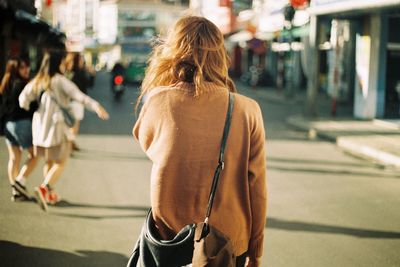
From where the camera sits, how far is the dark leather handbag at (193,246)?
6.92ft

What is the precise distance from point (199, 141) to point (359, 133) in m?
11.9

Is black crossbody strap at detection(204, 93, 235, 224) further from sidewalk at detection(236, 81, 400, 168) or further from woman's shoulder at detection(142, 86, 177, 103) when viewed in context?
sidewalk at detection(236, 81, 400, 168)

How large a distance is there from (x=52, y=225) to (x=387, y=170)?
5.83 meters

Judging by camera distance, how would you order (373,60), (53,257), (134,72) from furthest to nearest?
1. (134,72)
2. (373,60)
3. (53,257)

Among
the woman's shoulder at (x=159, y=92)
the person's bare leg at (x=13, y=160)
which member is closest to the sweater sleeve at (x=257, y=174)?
the woman's shoulder at (x=159, y=92)

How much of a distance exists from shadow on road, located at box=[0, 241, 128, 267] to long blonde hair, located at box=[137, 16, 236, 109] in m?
2.70

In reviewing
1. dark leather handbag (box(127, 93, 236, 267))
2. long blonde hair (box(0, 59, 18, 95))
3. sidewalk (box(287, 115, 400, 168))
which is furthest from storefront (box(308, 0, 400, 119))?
dark leather handbag (box(127, 93, 236, 267))

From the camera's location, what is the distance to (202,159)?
2.31 m

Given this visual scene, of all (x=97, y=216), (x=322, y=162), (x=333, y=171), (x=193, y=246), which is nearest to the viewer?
(x=193, y=246)

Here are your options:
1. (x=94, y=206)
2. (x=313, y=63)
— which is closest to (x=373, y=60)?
(x=313, y=63)

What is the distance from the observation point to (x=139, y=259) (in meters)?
2.36

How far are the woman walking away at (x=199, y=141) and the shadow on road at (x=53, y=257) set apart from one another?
2.55 meters

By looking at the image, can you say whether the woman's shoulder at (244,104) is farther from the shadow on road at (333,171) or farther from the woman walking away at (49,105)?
the shadow on road at (333,171)

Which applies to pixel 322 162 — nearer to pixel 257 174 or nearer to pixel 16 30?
pixel 257 174
